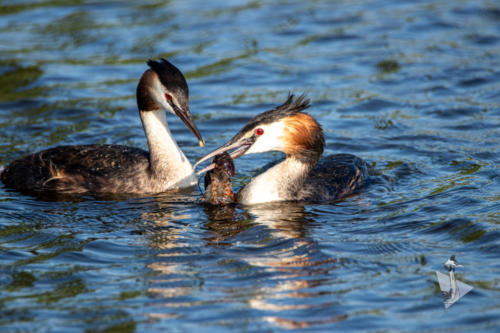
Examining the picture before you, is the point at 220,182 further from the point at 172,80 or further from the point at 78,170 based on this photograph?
the point at 78,170

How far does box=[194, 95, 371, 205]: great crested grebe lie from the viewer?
862 centimetres

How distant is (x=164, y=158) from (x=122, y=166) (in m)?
0.53

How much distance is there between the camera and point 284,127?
866cm

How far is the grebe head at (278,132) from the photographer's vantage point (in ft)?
28.2

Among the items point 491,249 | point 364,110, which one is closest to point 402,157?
point 364,110

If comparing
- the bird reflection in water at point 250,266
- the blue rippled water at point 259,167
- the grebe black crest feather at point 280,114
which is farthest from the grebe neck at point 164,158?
the grebe black crest feather at point 280,114

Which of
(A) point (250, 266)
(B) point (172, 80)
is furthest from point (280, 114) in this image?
(A) point (250, 266)

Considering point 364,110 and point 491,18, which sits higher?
point 491,18

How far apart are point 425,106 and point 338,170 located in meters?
3.42

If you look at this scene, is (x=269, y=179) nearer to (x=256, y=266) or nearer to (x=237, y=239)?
(x=237, y=239)

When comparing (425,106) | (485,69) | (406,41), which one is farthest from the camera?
(406,41)

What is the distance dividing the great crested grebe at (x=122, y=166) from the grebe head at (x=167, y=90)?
0.04 ft

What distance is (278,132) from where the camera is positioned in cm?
866

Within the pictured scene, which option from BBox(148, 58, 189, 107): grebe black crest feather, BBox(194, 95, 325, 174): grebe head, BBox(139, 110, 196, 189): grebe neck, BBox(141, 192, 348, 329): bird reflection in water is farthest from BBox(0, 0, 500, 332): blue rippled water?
BBox(148, 58, 189, 107): grebe black crest feather
